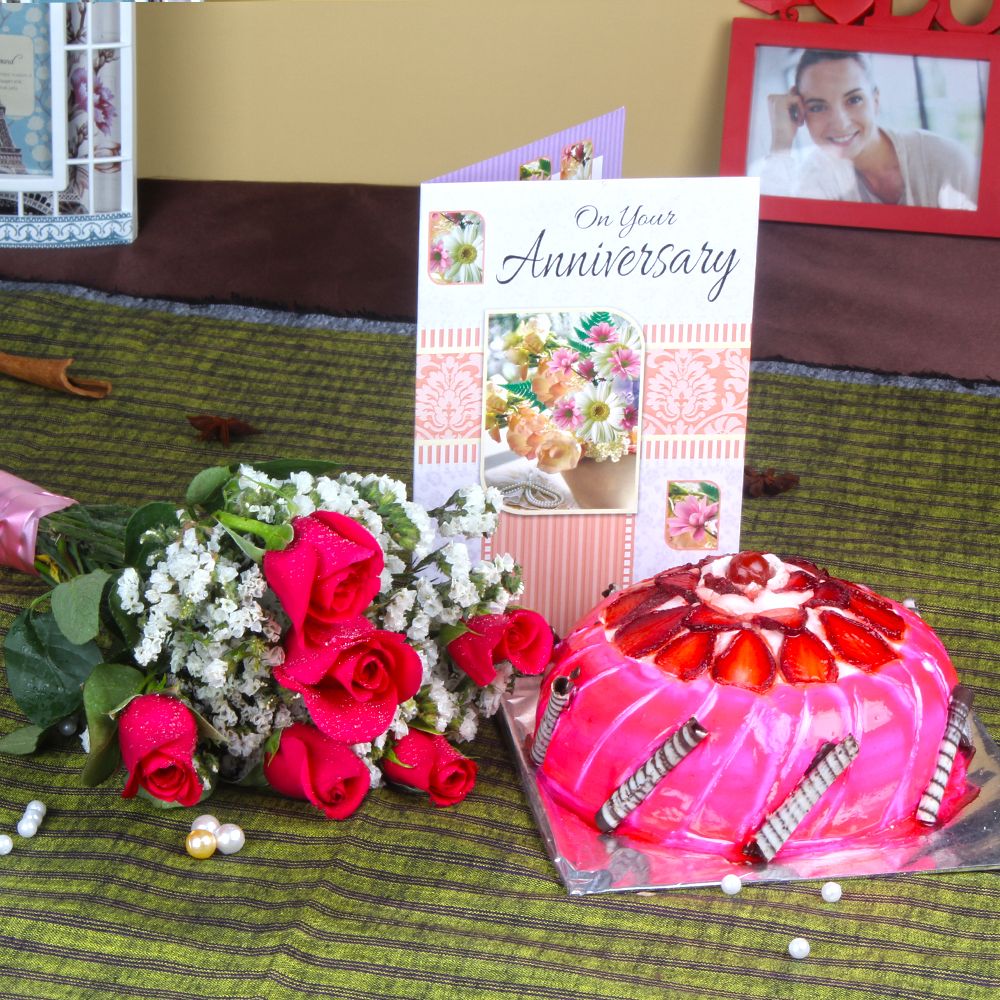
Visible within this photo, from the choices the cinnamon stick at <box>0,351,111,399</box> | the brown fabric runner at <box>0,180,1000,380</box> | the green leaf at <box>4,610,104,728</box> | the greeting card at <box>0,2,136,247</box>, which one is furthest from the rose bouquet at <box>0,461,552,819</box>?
the greeting card at <box>0,2,136,247</box>

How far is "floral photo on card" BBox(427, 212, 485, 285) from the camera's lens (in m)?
0.99

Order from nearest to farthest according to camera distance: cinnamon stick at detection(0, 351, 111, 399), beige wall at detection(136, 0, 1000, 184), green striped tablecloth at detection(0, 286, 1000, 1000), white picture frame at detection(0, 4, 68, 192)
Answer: green striped tablecloth at detection(0, 286, 1000, 1000) → cinnamon stick at detection(0, 351, 111, 399) → white picture frame at detection(0, 4, 68, 192) → beige wall at detection(136, 0, 1000, 184)

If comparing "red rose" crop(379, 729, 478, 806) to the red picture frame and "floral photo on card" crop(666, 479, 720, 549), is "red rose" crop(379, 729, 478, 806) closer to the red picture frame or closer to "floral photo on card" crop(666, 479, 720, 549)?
"floral photo on card" crop(666, 479, 720, 549)

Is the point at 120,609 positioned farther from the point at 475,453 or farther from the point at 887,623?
the point at 887,623

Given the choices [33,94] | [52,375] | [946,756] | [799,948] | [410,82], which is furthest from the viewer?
[410,82]

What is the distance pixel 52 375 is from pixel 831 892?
3.51 feet

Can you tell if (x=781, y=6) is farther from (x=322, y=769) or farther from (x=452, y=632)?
(x=322, y=769)

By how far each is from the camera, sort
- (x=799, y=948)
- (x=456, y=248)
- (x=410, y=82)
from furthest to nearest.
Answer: (x=410, y=82) < (x=456, y=248) < (x=799, y=948)

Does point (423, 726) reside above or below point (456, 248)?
below

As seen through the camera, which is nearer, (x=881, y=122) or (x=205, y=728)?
(x=205, y=728)

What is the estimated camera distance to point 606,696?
2.87 feet

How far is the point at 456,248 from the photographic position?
1.00 meters

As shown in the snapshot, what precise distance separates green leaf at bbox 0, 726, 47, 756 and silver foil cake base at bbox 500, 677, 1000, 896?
0.36 metres

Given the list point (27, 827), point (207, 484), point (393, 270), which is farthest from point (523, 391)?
point (393, 270)
